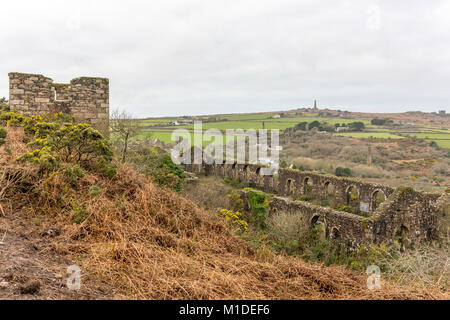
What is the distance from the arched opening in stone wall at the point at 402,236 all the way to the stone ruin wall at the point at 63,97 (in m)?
13.1

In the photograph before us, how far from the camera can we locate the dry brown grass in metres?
3.99

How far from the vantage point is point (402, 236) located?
49.4 ft

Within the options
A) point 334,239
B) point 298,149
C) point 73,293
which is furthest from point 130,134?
point 298,149

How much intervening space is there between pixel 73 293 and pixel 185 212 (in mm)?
3502

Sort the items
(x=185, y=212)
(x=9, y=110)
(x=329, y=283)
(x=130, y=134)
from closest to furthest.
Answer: (x=329, y=283), (x=185, y=212), (x=9, y=110), (x=130, y=134)

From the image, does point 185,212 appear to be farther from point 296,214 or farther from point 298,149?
point 298,149

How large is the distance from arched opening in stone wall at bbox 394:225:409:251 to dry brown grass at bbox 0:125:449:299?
10908mm

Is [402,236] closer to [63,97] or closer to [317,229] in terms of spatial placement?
[317,229]

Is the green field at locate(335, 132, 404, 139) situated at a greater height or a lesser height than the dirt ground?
greater

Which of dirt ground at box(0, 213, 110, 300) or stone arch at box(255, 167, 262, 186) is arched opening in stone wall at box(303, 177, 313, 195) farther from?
dirt ground at box(0, 213, 110, 300)

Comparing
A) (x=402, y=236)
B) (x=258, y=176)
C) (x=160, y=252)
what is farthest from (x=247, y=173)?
(x=160, y=252)

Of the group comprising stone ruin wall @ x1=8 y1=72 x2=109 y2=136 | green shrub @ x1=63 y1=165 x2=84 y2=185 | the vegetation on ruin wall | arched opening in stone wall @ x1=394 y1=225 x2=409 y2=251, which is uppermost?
stone ruin wall @ x1=8 y1=72 x2=109 y2=136

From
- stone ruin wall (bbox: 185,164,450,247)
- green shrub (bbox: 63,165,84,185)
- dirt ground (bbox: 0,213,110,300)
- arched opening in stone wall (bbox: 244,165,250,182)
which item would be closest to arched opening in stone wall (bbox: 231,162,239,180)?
arched opening in stone wall (bbox: 244,165,250,182)

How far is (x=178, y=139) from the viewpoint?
4253 cm
